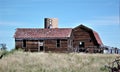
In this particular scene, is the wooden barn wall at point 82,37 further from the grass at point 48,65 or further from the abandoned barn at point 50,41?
the grass at point 48,65

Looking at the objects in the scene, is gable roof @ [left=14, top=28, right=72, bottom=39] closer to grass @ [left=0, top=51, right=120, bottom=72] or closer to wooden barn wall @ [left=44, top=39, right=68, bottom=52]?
wooden barn wall @ [left=44, top=39, right=68, bottom=52]

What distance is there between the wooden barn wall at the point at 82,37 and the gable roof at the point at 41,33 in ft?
11.1

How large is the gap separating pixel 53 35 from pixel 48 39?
2.56 ft

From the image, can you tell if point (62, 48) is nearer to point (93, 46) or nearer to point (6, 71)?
Result: point (93, 46)

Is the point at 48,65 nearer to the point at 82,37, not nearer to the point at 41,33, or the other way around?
the point at 41,33

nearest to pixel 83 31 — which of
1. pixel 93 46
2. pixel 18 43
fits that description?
pixel 93 46

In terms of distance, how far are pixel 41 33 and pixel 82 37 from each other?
6112 millimetres

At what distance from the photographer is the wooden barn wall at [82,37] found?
4600 cm

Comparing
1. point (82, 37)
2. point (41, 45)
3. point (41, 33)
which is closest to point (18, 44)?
point (41, 45)

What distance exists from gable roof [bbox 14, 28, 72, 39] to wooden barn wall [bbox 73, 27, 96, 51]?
3.37 meters

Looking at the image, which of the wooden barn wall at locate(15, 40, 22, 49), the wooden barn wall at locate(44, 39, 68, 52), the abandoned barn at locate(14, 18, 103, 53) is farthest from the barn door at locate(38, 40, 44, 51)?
the wooden barn wall at locate(15, 40, 22, 49)

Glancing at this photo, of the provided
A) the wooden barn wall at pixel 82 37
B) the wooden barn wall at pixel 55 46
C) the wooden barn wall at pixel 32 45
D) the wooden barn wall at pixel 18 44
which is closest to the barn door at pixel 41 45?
the wooden barn wall at pixel 32 45

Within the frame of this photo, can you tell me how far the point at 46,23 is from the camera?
50.4m

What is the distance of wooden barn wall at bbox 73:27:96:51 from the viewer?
46.0 metres
